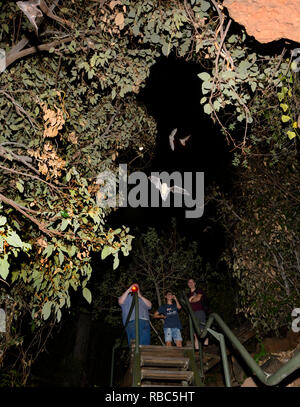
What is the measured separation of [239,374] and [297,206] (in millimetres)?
3792

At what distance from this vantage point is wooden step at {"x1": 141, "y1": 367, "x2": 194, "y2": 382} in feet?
16.8

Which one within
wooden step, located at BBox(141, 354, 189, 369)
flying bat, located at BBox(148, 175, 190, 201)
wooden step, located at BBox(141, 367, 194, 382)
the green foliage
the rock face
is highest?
flying bat, located at BBox(148, 175, 190, 201)

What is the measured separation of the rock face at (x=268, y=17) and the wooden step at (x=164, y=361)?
4900mm

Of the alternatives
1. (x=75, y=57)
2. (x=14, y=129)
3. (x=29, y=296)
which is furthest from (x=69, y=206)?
(x=29, y=296)

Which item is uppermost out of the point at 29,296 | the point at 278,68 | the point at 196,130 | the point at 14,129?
the point at 196,130

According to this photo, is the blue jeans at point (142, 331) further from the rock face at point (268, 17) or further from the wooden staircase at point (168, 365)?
the rock face at point (268, 17)

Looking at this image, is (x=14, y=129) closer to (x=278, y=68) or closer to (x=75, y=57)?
(x=75, y=57)

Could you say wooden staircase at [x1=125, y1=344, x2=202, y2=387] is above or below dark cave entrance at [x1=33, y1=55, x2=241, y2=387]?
below

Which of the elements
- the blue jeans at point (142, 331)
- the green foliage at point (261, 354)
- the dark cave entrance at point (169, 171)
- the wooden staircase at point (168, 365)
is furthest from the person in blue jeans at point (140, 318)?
the dark cave entrance at point (169, 171)

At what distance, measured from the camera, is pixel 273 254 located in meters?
6.97

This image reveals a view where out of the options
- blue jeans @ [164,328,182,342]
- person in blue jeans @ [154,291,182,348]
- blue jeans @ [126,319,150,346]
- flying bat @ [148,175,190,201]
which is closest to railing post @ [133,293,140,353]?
blue jeans @ [126,319,150,346]

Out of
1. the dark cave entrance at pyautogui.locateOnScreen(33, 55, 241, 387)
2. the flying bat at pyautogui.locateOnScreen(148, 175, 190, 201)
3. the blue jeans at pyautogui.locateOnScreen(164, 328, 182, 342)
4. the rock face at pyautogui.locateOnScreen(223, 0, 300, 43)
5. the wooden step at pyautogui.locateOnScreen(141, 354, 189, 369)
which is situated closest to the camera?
the rock face at pyautogui.locateOnScreen(223, 0, 300, 43)

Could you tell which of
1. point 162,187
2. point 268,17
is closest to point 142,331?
point 162,187

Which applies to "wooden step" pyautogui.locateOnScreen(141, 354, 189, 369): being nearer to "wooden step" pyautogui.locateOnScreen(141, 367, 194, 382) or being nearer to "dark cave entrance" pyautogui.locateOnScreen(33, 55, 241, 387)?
"wooden step" pyautogui.locateOnScreen(141, 367, 194, 382)
